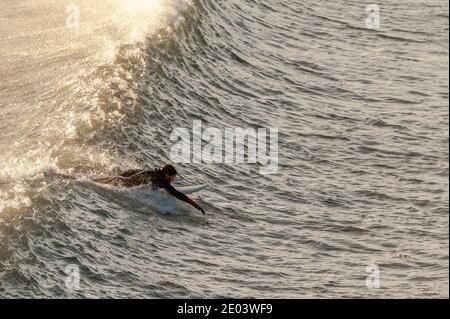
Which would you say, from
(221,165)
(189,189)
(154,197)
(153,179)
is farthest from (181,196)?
(221,165)

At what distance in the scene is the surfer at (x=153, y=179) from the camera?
23.1 m

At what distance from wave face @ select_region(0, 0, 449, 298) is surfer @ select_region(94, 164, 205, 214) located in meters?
0.43

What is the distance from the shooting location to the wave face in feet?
69.1

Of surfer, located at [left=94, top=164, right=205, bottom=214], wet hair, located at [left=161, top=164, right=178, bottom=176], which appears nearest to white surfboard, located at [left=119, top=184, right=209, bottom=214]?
surfer, located at [left=94, top=164, right=205, bottom=214]

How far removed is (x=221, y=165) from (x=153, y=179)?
4688mm

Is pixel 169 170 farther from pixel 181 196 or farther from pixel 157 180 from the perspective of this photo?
pixel 181 196

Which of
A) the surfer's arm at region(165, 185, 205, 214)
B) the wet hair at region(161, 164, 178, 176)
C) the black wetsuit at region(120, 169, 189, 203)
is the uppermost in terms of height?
the wet hair at region(161, 164, 178, 176)

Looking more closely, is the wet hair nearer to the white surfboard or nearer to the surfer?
the surfer

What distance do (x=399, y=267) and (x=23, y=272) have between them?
8050 mm

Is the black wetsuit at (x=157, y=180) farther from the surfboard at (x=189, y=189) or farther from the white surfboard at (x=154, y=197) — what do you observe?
the surfboard at (x=189, y=189)

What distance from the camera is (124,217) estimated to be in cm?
2264

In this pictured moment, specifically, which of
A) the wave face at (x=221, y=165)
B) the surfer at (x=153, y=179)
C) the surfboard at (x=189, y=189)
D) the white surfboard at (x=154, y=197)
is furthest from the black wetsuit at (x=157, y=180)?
the surfboard at (x=189, y=189)

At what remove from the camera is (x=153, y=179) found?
23.1 metres

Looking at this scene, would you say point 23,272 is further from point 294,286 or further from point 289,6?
point 289,6
